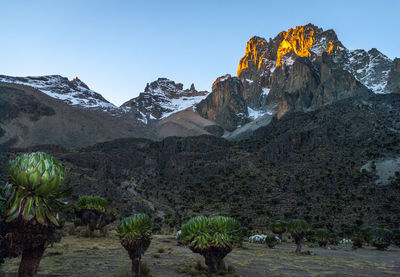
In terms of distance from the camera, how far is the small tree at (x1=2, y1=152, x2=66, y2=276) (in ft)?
28.0

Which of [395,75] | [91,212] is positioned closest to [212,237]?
[91,212]

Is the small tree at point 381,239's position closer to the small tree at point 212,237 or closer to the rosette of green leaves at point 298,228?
the rosette of green leaves at point 298,228

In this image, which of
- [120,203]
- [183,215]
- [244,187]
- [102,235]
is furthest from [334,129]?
[102,235]

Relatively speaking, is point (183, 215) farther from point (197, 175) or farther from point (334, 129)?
point (334, 129)

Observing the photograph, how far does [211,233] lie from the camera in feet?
44.1

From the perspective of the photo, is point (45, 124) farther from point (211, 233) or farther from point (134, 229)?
point (211, 233)

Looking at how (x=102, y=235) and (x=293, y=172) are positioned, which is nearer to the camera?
(x=102, y=235)

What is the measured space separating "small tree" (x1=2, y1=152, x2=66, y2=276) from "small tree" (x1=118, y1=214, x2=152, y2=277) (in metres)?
3.49

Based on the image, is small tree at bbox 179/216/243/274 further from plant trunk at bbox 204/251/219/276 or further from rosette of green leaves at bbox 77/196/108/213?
rosette of green leaves at bbox 77/196/108/213

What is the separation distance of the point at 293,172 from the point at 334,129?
2546 cm

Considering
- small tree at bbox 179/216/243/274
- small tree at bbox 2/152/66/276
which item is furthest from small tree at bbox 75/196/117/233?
small tree at bbox 2/152/66/276

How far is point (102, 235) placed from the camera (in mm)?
29578

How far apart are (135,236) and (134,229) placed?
0.29 metres

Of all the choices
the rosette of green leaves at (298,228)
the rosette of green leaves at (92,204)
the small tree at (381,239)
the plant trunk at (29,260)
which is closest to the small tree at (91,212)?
the rosette of green leaves at (92,204)
